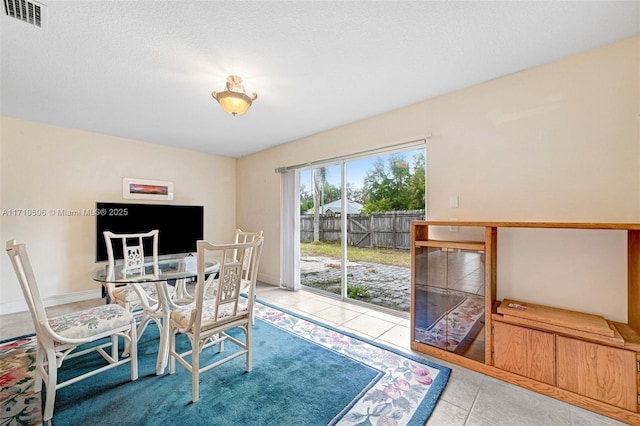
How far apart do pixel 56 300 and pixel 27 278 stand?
9.84 ft

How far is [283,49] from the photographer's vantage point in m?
1.98

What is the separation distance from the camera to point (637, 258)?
173 cm

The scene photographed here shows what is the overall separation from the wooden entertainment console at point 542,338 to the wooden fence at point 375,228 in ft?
2.74

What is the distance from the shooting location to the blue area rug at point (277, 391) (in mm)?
1586

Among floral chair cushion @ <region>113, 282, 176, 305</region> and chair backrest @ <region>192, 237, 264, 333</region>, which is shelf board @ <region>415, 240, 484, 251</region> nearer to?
chair backrest @ <region>192, 237, 264, 333</region>

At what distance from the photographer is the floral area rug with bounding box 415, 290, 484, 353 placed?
220 cm

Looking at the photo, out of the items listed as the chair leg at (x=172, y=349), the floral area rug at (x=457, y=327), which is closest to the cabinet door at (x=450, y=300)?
the floral area rug at (x=457, y=327)

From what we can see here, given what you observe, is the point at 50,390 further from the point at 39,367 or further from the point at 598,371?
the point at 598,371

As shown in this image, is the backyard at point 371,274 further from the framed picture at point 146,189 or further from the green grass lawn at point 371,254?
the framed picture at point 146,189

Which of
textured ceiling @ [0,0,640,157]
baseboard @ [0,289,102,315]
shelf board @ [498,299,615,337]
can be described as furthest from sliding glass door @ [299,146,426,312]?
baseboard @ [0,289,102,315]

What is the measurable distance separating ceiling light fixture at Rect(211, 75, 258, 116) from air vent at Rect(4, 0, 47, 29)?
3.54ft

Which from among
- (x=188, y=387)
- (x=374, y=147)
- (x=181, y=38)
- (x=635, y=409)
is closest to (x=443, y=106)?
(x=374, y=147)

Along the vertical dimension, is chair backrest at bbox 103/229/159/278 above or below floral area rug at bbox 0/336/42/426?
above

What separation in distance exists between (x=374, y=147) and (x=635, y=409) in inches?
114
